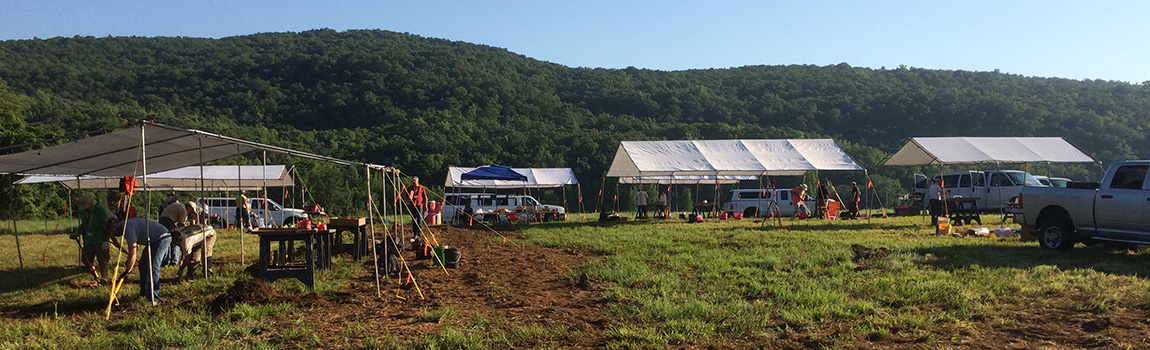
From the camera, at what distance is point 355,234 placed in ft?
35.2

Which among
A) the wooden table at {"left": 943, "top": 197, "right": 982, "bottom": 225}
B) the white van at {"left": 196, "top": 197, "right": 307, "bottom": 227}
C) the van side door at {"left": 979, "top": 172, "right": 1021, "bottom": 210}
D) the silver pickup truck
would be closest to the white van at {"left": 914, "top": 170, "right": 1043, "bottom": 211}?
the van side door at {"left": 979, "top": 172, "right": 1021, "bottom": 210}

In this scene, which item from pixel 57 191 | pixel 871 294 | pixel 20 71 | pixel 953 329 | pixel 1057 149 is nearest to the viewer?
pixel 953 329

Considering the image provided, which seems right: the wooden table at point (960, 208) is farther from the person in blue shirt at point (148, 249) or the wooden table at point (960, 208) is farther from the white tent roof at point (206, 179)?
the white tent roof at point (206, 179)

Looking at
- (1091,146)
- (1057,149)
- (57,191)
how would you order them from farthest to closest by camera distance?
(1091,146), (57,191), (1057,149)

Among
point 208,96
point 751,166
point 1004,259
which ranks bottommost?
point 1004,259

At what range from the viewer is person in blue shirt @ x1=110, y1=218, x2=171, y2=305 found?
24.0ft

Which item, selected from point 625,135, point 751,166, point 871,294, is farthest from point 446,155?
point 871,294

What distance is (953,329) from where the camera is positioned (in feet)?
19.0

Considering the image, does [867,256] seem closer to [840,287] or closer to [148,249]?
[840,287]

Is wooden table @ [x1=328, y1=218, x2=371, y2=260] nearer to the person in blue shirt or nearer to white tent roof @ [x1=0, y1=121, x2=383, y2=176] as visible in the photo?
white tent roof @ [x1=0, y1=121, x2=383, y2=176]

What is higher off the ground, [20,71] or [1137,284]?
[20,71]

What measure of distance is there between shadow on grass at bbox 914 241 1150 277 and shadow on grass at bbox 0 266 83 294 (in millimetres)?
11348

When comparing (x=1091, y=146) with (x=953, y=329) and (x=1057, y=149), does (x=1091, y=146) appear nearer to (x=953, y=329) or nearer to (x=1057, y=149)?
(x=1057, y=149)

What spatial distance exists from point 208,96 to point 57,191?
2517 cm
